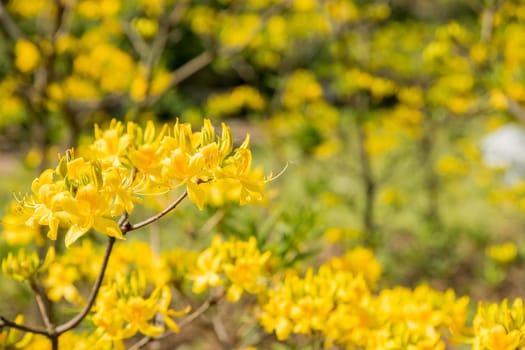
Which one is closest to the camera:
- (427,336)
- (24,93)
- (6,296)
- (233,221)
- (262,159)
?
(427,336)

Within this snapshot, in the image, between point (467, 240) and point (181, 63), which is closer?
point (467, 240)

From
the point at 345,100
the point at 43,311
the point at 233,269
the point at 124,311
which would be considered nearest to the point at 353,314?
the point at 233,269

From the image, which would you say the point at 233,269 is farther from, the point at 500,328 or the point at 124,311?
the point at 500,328

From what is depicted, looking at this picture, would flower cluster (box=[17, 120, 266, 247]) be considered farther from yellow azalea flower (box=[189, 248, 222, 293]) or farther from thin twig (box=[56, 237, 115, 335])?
yellow azalea flower (box=[189, 248, 222, 293])

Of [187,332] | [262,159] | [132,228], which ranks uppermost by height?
[132,228]

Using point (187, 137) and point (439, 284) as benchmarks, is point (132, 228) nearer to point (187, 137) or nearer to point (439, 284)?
point (187, 137)

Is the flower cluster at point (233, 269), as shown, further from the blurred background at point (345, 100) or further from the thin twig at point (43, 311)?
the blurred background at point (345, 100)

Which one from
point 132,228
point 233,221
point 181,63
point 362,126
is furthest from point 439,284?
point 181,63

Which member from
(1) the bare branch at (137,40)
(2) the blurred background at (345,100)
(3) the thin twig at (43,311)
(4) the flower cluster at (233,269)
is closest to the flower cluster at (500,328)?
(4) the flower cluster at (233,269)
